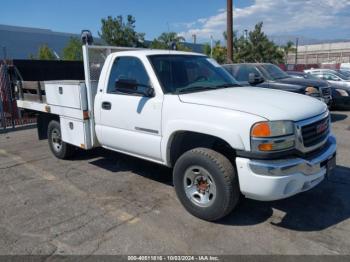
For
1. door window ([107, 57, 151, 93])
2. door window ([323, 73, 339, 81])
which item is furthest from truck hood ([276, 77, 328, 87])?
door window ([107, 57, 151, 93])

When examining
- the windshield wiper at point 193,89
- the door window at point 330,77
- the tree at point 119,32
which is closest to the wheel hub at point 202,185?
the windshield wiper at point 193,89

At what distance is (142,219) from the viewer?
405 cm

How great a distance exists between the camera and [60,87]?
5.71m

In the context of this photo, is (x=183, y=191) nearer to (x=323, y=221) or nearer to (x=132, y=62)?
(x=323, y=221)

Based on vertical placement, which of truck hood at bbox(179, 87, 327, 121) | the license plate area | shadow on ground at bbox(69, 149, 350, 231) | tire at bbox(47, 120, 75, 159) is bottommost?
shadow on ground at bbox(69, 149, 350, 231)

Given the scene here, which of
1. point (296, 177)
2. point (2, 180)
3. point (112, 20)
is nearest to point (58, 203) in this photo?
point (2, 180)

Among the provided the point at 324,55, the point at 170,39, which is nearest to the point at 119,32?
the point at 170,39

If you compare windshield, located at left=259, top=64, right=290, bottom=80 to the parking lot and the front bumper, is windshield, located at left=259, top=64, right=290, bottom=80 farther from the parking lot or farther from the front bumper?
the front bumper

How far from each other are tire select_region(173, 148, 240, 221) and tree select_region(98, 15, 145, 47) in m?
27.8

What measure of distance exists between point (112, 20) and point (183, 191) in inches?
1120

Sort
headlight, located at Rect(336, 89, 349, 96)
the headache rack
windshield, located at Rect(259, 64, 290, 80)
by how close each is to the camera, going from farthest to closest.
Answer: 1. headlight, located at Rect(336, 89, 349, 96)
2. windshield, located at Rect(259, 64, 290, 80)
3. the headache rack

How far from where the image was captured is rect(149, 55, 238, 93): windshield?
4.41 meters

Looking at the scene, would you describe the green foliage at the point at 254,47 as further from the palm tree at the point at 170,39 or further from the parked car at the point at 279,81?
the parked car at the point at 279,81

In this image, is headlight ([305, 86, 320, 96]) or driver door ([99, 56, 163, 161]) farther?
headlight ([305, 86, 320, 96])
